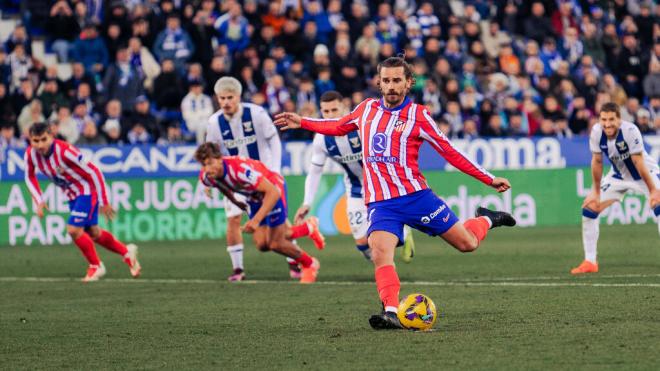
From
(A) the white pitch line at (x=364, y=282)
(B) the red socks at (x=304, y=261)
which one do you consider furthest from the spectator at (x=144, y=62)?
(B) the red socks at (x=304, y=261)

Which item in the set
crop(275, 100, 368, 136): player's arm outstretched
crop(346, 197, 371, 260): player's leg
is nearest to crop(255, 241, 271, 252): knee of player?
crop(346, 197, 371, 260): player's leg

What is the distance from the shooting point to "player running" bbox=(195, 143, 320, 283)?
1390 cm

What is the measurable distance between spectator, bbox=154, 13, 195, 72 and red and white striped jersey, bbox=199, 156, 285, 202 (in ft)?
36.9

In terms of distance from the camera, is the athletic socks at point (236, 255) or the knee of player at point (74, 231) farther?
the knee of player at point (74, 231)

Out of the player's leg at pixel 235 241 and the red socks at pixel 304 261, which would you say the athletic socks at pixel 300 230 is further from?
the player's leg at pixel 235 241

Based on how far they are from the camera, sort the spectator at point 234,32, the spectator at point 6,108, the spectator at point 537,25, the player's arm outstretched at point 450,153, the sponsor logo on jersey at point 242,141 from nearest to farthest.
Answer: the player's arm outstretched at point 450,153, the sponsor logo on jersey at point 242,141, the spectator at point 6,108, the spectator at point 234,32, the spectator at point 537,25

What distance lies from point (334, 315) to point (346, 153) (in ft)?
14.5

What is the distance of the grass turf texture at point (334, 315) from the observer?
28.4 feet

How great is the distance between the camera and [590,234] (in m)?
15.8

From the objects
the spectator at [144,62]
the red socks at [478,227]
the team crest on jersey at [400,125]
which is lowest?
the red socks at [478,227]

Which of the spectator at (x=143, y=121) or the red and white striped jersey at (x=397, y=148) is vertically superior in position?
the spectator at (x=143, y=121)

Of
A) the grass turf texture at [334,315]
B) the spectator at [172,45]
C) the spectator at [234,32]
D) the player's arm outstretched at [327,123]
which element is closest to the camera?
the grass turf texture at [334,315]

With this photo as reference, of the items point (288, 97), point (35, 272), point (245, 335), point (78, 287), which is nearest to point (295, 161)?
point (288, 97)

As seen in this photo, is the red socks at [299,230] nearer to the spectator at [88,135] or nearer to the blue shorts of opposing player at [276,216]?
the blue shorts of opposing player at [276,216]
